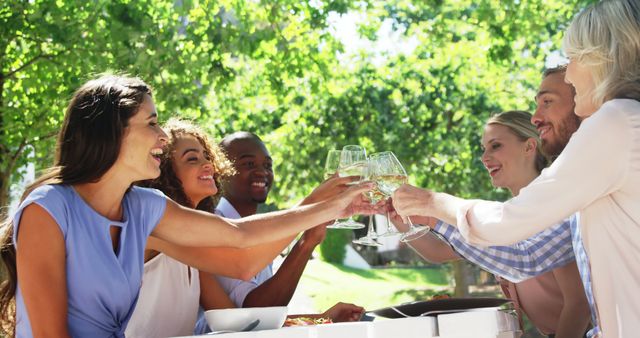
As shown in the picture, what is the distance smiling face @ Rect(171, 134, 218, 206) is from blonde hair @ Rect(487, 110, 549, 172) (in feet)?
5.71

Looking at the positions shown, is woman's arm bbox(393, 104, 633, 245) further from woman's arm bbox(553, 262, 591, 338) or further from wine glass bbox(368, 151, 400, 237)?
woman's arm bbox(553, 262, 591, 338)

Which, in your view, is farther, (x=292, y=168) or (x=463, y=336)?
(x=292, y=168)

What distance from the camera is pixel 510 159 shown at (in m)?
4.66

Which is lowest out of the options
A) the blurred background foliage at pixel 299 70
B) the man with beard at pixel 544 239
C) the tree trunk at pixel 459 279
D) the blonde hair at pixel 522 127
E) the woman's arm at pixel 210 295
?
the woman's arm at pixel 210 295

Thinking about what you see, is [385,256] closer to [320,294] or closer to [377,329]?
[320,294]

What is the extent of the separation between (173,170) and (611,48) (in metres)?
2.45

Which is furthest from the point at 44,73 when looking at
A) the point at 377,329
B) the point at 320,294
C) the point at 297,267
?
the point at 320,294

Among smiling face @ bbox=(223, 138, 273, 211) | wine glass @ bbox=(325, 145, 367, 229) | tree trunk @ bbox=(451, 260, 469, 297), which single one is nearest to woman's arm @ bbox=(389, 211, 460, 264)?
wine glass @ bbox=(325, 145, 367, 229)

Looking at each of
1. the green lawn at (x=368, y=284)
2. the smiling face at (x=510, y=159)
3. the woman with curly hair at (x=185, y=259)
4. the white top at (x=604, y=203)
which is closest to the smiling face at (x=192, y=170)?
the woman with curly hair at (x=185, y=259)

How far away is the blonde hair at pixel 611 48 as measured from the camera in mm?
2605

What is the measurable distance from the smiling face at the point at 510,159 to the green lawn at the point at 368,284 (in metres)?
14.4

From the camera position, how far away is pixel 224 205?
5.43 m

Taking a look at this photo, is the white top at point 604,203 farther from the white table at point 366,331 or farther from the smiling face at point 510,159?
the smiling face at point 510,159

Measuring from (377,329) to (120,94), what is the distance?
4.46ft
